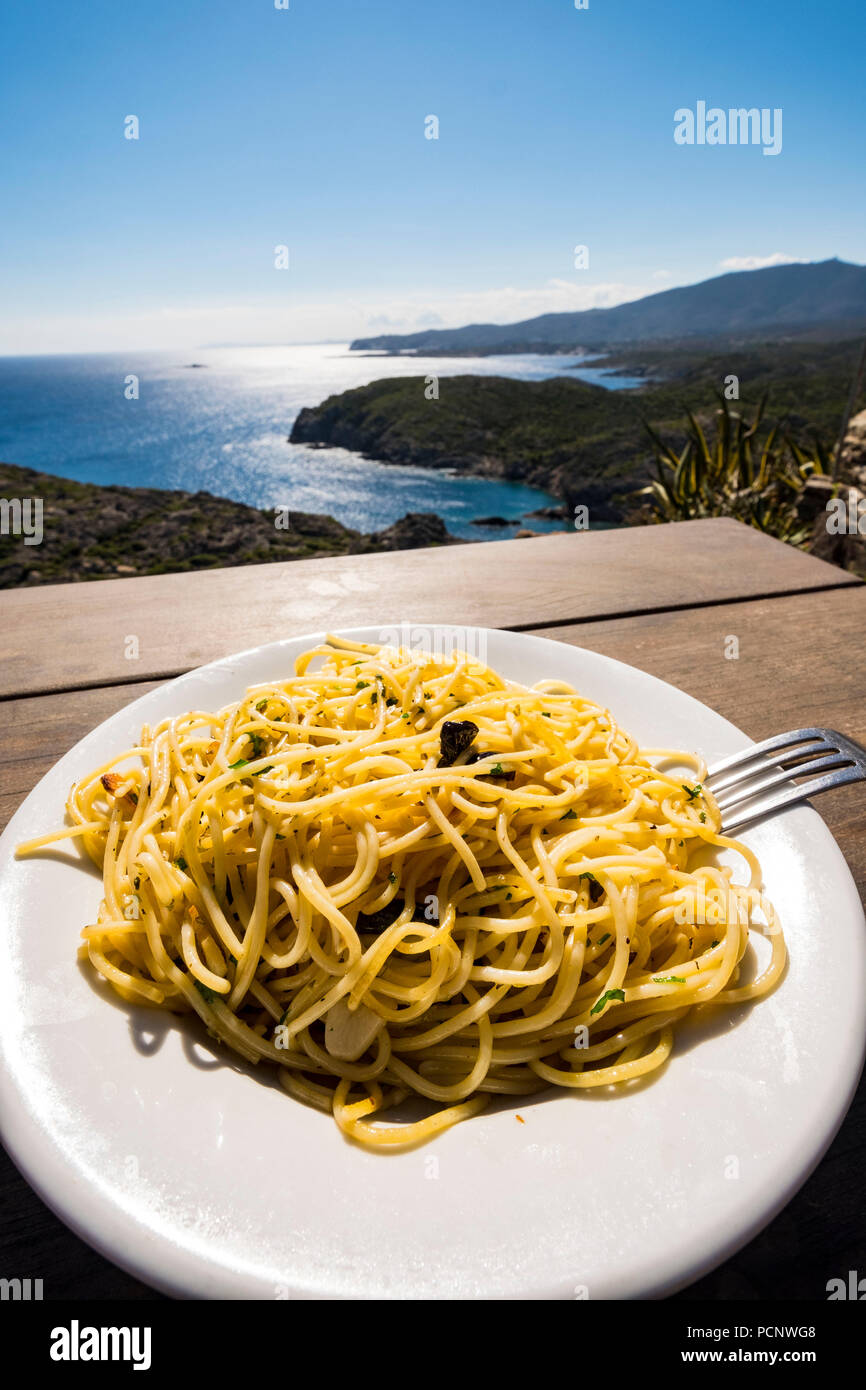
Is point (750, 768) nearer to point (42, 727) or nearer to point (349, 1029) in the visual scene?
point (349, 1029)

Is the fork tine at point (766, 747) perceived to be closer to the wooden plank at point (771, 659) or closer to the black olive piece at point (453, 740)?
the wooden plank at point (771, 659)

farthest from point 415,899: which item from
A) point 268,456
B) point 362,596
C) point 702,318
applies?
point 702,318

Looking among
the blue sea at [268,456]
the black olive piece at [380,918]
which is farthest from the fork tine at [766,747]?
the blue sea at [268,456]

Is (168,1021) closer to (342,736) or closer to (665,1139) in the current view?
(342,736)

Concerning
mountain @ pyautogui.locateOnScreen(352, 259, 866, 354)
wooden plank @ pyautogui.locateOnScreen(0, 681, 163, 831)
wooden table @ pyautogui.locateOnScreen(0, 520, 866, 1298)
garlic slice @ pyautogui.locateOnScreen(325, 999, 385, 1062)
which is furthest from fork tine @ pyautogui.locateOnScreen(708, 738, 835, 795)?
mountain @ pyautogui.locateOnScreen(352, 259, 866, 354)

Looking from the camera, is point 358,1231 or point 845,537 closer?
point 358,1231

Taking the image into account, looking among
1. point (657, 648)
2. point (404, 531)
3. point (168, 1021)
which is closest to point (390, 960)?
point (168, 1021)
